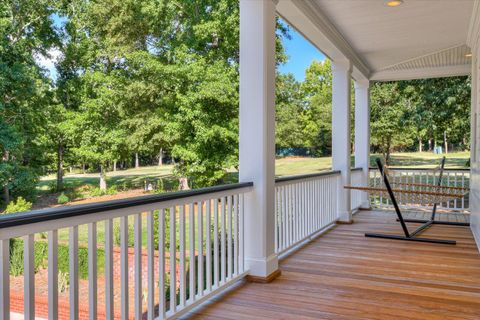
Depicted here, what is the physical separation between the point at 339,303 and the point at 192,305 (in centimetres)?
101

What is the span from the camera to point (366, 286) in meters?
3.07

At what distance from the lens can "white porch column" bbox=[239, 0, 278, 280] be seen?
3.11m

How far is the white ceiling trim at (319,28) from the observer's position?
140 inches

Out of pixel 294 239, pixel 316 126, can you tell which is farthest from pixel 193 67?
pixel 294 239

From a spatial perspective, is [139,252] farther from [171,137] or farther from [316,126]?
[316,126]

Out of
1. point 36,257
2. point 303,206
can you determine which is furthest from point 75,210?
point 36,257

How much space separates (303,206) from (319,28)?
195cm

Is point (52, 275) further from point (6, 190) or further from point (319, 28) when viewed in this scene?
point (6, 190)

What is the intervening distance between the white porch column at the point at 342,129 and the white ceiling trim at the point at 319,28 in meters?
0.25

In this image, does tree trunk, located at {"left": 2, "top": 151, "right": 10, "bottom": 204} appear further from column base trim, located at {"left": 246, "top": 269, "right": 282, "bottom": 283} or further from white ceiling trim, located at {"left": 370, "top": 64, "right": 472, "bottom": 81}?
column base trim, located at {"left": 246, "top": 269, "right": 282, "bottom": 283}

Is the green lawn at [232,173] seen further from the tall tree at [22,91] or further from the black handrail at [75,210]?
the black handrail at [75,210]

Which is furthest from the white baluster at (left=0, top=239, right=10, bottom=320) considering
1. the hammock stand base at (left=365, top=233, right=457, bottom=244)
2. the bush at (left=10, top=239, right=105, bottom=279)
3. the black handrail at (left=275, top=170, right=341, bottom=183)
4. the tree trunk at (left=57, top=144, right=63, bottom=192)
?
the tree trunk at (left=57, top=144, right=63, bottom=192)

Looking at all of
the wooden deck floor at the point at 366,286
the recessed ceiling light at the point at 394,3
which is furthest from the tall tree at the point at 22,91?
the recessed ceiling light at the point at 394,3

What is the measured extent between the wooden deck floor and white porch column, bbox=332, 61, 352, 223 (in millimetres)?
1287
